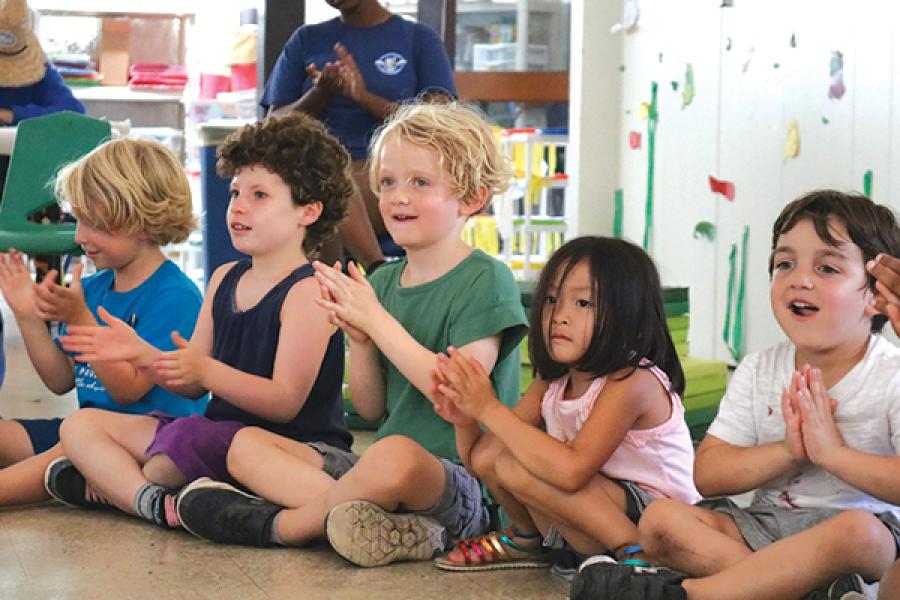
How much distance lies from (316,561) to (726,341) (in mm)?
2855

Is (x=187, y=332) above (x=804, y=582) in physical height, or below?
above

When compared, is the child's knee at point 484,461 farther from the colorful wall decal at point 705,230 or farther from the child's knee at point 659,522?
the colorful wall decal at point 705,230

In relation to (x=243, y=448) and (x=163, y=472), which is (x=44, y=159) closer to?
(x=163, y=472)

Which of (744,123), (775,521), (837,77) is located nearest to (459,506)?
(775,521)

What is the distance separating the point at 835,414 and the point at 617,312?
36 centimetres

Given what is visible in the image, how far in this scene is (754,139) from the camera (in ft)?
14.9

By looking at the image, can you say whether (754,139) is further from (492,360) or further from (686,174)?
(492,360)

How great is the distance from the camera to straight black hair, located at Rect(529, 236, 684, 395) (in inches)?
79.7

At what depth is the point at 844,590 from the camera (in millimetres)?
1713

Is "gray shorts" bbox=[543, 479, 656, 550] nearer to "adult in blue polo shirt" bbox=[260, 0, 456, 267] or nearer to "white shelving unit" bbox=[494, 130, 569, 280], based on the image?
"adult in blue polo shirt" bbox=[260, 0, 456, 267]

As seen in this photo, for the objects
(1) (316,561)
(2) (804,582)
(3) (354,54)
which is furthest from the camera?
(3) (354,54)

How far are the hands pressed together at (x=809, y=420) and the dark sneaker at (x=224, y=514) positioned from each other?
91 cm

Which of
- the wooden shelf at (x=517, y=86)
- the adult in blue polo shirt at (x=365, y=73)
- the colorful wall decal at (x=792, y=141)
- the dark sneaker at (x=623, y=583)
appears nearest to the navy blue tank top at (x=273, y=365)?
the dark sneaker at (x=623, y=583)

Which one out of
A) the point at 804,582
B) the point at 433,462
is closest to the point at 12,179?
the point at 433,462
